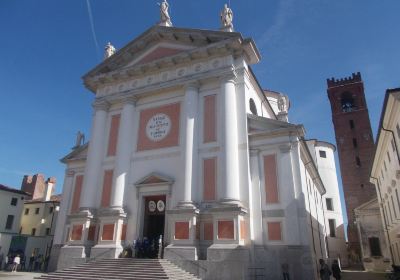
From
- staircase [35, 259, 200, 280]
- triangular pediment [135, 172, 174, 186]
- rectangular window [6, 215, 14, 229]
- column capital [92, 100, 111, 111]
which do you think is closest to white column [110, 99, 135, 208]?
triangular pediment [135, 172, 174, 186]

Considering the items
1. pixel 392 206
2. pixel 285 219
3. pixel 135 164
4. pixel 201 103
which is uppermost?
pixel 201 103

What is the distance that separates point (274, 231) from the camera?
16.7 meters

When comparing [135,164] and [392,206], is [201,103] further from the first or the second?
[392,206]

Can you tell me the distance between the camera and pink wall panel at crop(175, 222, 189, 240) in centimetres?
1692

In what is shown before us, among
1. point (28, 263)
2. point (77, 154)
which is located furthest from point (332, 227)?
point (28, 263)

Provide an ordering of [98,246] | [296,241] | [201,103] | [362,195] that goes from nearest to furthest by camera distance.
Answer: [296,241], [98,246], [201,103], [362,195]

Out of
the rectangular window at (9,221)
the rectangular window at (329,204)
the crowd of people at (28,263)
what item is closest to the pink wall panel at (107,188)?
the crowd of people at (28,263)

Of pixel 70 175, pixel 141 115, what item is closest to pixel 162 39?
pixel 141 115

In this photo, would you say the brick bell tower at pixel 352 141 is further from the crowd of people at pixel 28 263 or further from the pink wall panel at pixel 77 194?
the crowd of people at pixel 28 263

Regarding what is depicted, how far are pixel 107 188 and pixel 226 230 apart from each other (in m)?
9.15

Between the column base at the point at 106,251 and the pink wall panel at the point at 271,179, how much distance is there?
8.91 meters

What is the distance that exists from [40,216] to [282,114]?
31.4 metres

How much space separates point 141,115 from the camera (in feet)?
73.6

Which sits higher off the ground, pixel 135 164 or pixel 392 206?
pixel 135 164
